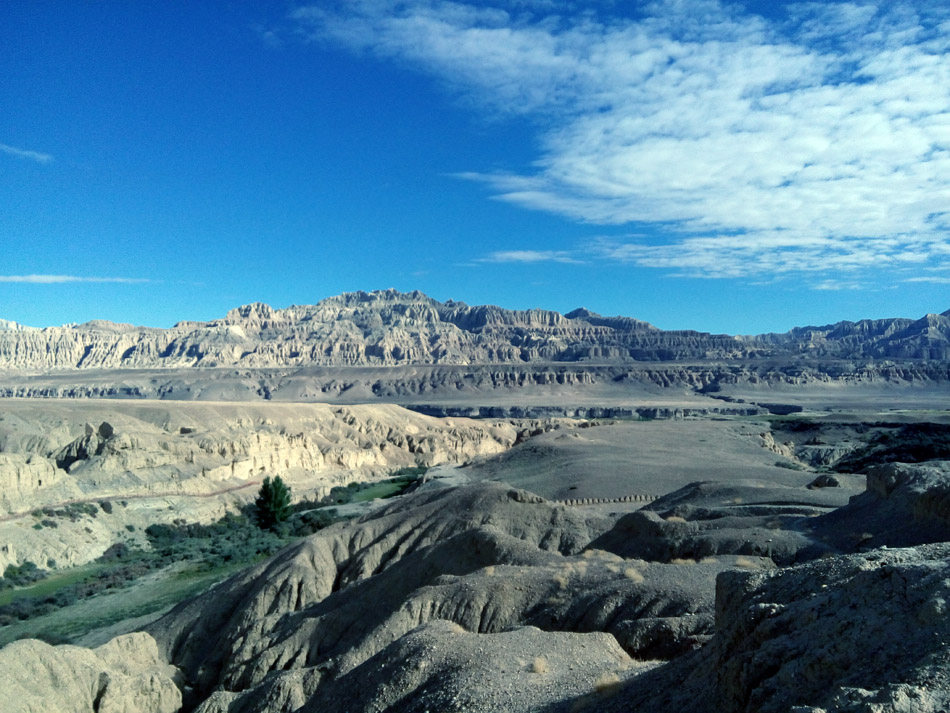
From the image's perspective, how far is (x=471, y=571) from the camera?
2166cm

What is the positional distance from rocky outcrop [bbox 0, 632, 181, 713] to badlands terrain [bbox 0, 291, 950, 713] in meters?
0.07

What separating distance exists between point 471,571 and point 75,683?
35.2ft

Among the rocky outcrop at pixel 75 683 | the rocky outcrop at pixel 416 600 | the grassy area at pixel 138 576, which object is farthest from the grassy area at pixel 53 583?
the rocky outcrop at pixel 75 683

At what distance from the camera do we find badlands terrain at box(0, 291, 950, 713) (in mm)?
7430

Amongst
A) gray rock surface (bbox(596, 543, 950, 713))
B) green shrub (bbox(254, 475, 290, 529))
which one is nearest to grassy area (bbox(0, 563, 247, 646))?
green shrub (bbox(254, 475, 290, 529))

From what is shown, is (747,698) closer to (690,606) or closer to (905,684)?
(905,684)

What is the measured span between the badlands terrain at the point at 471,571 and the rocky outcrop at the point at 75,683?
0.07 metres

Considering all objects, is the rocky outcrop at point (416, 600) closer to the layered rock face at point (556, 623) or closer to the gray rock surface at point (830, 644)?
the layered rock face at point (556, 623)

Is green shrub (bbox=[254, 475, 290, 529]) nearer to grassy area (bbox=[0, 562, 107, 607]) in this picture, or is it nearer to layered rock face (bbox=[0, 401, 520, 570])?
layered rock face (bbox=[0, 401, 520, 570])

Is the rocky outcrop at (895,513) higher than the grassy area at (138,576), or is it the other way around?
the rocky outcrop at (895,513)

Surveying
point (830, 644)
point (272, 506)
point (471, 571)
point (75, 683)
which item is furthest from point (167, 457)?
point (830, 644)

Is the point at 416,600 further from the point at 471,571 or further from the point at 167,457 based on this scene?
the point at 167,457

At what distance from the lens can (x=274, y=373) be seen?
580 feet

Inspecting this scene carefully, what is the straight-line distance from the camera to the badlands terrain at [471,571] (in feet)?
24.4
